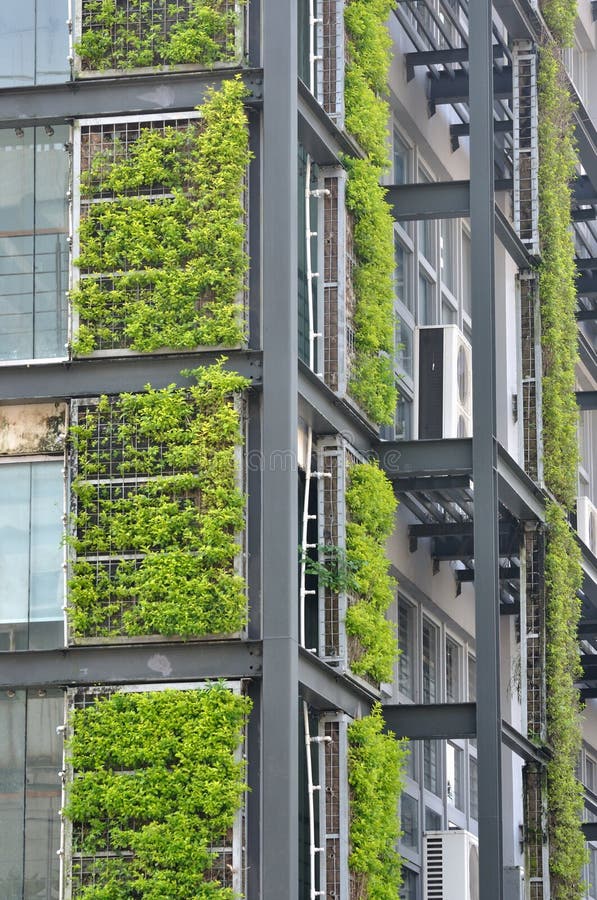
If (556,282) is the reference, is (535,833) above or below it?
below

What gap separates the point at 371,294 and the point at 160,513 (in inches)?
205

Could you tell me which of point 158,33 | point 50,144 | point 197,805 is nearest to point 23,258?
point 50,144

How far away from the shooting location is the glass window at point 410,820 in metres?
33.5

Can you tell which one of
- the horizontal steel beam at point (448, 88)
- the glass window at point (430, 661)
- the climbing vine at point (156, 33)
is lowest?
the glass window at point (430, 661)

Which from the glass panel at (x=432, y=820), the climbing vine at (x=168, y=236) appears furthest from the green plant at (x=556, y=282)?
the climbing vine at (x=168, y=236)

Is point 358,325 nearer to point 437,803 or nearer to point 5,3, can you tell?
point 5,3

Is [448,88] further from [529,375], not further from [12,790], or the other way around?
[12,790]

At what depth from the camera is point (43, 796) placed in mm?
26453

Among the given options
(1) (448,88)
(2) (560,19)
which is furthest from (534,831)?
(2) (560,19)

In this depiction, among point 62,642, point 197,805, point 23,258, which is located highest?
point 23,258

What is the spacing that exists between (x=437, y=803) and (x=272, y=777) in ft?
33.4

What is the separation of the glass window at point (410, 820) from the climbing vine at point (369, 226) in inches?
247

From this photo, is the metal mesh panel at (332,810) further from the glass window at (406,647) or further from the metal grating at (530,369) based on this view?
the metal grating at (530,369)

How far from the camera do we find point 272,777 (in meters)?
25.7
